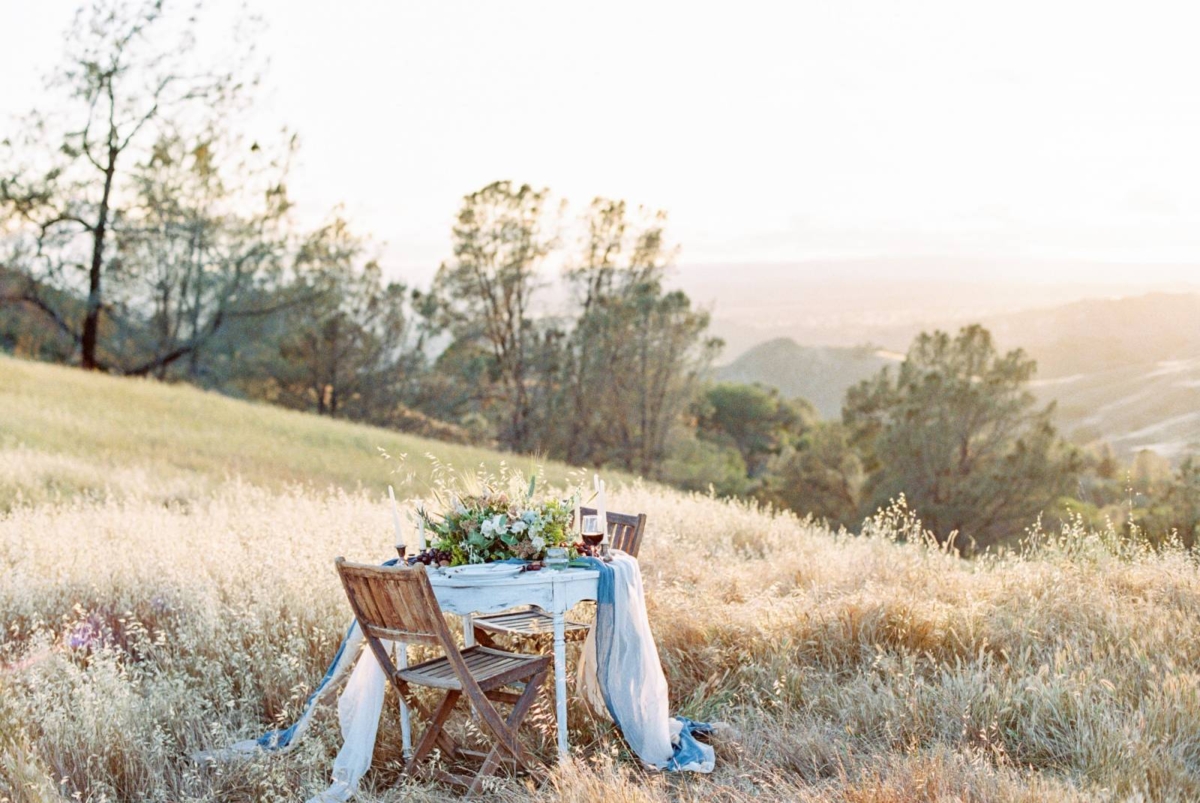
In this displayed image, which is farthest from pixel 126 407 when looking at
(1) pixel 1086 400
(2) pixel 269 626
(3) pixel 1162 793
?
(1) pixel 1086 400

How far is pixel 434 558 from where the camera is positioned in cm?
529

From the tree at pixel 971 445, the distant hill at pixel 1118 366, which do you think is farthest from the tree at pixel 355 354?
the tree at pixel 971 445

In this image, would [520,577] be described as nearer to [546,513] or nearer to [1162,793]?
[546,513]

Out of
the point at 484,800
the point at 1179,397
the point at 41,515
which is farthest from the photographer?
the point at 1179,397

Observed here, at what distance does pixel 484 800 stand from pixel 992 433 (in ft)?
73.4

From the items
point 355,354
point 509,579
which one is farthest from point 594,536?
point 355,354

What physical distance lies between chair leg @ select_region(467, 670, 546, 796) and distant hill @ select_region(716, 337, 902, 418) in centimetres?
9895

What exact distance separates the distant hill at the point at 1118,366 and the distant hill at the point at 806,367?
0.57 m

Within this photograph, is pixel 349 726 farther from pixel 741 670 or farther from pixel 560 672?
pixel 741 670

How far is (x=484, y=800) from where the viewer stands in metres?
4.82

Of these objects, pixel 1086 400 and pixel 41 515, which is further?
pixel 1086 400

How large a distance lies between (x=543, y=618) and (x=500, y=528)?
1130mm

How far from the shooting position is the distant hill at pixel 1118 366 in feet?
80.4

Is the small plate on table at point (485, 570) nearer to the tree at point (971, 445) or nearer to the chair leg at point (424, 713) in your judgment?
the chair leg at point (424, 713)
